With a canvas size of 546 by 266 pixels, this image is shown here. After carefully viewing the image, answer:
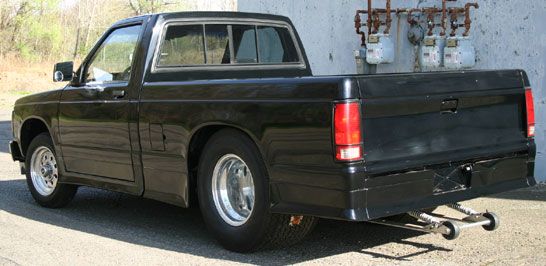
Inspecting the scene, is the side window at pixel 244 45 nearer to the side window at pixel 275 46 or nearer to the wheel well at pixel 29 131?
the side window at pixel 275 46

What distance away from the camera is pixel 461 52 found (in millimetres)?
8695

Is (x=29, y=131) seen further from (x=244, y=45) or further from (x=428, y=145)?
(x=428, y=145)

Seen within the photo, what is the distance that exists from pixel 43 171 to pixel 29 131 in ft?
1.73

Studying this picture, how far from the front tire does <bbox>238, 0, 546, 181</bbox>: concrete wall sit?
4.51 metres

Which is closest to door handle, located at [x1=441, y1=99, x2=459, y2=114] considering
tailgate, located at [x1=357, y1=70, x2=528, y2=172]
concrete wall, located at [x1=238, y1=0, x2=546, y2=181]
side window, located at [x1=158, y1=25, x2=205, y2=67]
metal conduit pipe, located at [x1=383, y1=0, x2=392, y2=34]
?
tailgate, located at [x1=357, y1=70, x2=528, y2=172]

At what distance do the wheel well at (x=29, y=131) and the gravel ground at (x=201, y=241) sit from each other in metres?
0.69

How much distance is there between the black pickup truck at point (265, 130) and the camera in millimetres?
4621

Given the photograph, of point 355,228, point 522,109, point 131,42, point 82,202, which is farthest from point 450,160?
point 82,202

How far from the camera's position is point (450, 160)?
5027mm

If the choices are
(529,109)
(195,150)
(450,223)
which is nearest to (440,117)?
(450,223)

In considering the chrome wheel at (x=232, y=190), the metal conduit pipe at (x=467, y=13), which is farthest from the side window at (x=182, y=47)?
the metal conduit pipe at (x=467, y=13)

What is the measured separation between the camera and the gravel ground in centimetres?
528

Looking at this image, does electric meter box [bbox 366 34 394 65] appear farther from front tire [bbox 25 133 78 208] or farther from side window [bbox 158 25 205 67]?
front tire [bbox 25 133 78 208]

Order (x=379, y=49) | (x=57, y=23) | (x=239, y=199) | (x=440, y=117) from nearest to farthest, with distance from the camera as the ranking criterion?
1. (x=440, y=117)
2. (x=239, y=199)
3. (x=379, y=49)
4. (x=57, y=23)
